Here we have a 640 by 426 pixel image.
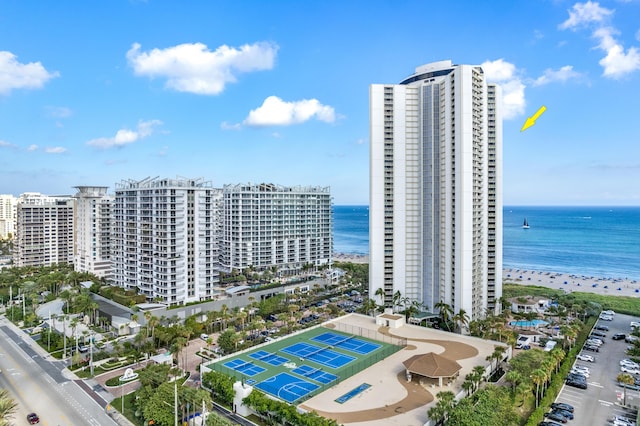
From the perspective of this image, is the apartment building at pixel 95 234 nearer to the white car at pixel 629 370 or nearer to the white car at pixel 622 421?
the white car at pixel 622 421

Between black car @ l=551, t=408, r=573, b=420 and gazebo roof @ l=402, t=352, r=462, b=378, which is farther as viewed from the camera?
gazebo roof @ l=402, t=352, r=462, b=378

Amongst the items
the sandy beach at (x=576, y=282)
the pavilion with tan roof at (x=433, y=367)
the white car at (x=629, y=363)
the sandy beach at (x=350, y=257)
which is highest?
the pavilion with tan roof at (x=433, y=367)

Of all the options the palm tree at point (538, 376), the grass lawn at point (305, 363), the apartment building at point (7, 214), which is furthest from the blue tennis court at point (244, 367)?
the apartment building at point (7, 214)

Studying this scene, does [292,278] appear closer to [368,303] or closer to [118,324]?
[368,303]

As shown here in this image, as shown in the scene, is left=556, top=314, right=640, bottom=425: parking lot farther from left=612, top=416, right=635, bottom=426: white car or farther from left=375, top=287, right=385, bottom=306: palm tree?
left=375, top=287, right=385, bottom=306: palm tree

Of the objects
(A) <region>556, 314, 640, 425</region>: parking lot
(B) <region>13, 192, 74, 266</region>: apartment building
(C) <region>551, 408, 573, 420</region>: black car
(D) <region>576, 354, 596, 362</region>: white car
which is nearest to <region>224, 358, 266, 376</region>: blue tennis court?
(C) <region>551, 408, 573, 420</region>: black car

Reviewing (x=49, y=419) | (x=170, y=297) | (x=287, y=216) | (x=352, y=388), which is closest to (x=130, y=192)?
(x=170, y=297)
